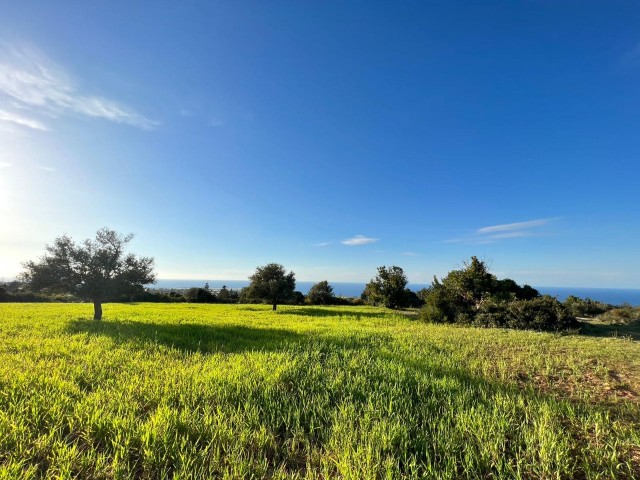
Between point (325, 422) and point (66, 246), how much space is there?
77.7 ft

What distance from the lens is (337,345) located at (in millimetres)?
12336

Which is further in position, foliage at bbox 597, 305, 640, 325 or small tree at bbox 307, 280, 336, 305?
small tree at bbox 307, 280, 336, 305

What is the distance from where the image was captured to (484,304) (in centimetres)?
2311

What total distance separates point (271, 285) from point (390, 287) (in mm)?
17949

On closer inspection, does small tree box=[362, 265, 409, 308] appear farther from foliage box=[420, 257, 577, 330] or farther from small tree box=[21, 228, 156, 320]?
small tree box=[21, 228, 156, 320]

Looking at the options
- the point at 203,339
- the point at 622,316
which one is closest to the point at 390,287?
the point at 622,316

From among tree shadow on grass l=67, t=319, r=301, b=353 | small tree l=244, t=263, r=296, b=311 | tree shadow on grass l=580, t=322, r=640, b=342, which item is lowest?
tree shadow on grass l=580, t=322, r=640, b=342

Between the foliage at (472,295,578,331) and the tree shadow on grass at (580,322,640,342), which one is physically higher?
the foliage at (472,295,578,331)

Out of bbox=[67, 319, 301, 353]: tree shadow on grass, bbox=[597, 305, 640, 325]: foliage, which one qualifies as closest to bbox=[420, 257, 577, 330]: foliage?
bbox=[597, 305, 640, 325]: foliage

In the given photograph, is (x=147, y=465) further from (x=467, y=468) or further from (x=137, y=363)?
(x=137, y=363)

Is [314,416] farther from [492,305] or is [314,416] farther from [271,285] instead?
[271,285]

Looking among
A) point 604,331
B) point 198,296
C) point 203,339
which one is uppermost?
point 198,296

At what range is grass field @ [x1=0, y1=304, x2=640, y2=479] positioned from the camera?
164 inches

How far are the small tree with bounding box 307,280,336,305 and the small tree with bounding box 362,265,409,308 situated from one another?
43.3 ft
